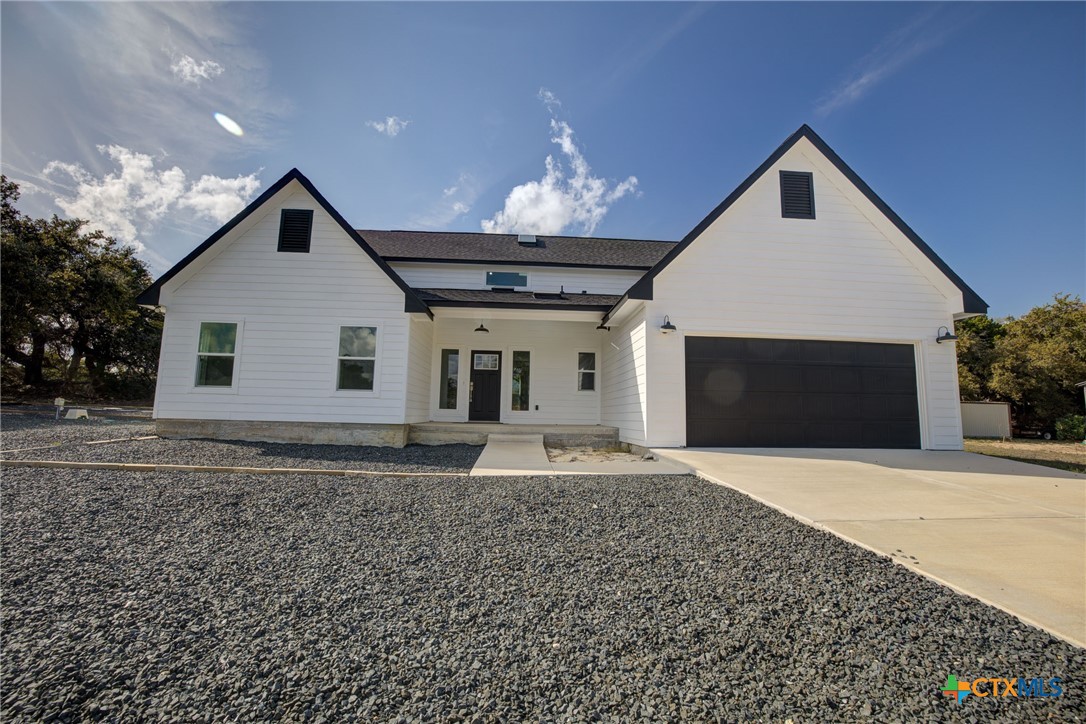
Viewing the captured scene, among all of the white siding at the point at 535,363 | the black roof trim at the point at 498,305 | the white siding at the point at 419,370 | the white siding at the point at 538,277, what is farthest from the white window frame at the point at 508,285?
the black roof trim at the point at 498,305

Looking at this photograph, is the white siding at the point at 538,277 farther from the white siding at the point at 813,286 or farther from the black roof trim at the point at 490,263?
the white siding at the point at 813,286

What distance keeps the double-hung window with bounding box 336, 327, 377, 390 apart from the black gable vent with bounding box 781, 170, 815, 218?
912cm

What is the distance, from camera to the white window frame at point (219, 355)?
884 centimetres

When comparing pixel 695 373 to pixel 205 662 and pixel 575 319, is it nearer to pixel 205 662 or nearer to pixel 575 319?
pixel 575 319

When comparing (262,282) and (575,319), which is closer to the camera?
(262,282)

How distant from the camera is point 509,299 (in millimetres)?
10930

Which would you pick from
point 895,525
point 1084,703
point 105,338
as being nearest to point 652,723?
point 1084,703

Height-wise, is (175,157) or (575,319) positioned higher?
(175,157)

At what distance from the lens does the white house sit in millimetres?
8555

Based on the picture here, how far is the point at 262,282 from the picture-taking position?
905cm

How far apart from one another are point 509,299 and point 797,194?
6.82 m

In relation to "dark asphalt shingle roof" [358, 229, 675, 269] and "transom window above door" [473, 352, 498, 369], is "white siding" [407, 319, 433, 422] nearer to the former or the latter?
"transom window above door" [473, 352, 498, 369]

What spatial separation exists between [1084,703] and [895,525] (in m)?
2.28

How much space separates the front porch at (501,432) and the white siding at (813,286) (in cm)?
236
